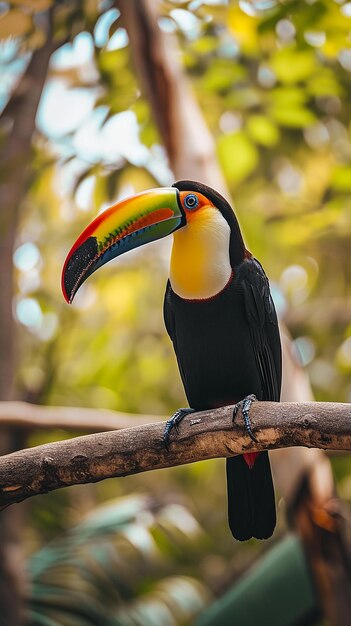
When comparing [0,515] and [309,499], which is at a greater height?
[0,515]

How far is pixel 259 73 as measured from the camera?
498cm

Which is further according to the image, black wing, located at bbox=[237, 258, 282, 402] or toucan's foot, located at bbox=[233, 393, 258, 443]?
black wing, located at bbox=[237, 258, 282, 402]

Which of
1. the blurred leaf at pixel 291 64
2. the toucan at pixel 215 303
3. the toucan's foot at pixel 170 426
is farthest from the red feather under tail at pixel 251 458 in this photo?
the blurred leaf at pixel 291 64

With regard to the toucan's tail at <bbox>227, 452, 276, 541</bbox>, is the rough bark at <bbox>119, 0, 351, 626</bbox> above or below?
above

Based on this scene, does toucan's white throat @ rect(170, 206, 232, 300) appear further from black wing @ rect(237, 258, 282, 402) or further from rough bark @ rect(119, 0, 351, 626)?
rough bark @ rect(119, 0, 351, 626)

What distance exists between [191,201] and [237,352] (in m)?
0.54

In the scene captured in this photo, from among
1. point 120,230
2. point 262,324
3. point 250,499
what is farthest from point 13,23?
point 250,499

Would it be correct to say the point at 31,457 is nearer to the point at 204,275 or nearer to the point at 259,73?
the point at 204,275

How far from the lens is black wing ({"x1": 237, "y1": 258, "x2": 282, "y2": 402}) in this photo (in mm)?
2830

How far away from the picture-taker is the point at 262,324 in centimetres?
289

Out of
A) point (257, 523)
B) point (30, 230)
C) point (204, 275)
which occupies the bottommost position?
point (257, 523)

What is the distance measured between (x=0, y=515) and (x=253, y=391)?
1.72 metres

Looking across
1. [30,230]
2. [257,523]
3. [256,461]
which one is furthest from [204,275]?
[30,230]

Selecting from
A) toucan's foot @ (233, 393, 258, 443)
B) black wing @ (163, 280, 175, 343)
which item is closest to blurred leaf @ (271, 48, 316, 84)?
black wing @ (163, 280, 175, 343)
